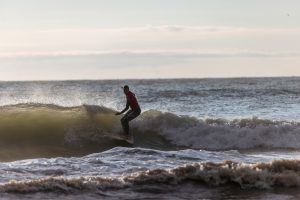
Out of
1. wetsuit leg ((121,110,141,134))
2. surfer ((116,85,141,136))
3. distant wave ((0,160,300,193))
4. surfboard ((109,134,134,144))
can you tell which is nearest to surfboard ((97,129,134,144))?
surfboard ((109,134,134,144))

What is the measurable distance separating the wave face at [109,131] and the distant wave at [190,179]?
Answer: 24.5ft

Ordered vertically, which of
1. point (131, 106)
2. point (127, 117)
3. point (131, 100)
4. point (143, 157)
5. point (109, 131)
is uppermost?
point (131, 100)

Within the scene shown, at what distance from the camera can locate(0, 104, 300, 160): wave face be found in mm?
18734

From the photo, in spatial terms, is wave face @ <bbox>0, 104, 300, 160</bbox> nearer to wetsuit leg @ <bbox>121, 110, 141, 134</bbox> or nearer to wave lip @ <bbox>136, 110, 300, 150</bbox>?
wave lip @ <bbox>136, 110, 300, 150</bbox>

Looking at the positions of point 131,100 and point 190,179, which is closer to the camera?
point 190,179

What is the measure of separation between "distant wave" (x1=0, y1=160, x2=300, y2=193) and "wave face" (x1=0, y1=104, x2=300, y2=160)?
7.46m

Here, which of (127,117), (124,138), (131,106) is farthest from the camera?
(124,138)

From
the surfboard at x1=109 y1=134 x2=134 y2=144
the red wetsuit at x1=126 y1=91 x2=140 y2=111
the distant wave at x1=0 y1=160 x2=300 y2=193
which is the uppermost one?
the red wetsuit at x1=126 y1=91 x2=140 y2=111

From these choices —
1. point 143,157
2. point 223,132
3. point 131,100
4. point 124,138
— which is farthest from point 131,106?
point 143,157

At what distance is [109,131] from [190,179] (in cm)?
934

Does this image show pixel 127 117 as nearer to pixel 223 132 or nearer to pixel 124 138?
pixel 124 138

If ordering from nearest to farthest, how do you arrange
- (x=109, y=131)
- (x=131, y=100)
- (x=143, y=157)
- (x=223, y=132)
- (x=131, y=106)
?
(x=143, y=157)
(x=131, y=100)
(x=131, y=106)
(x=109, y=131)
(x=223, y=132)

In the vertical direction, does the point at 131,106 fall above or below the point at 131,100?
below

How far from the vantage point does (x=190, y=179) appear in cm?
1066
